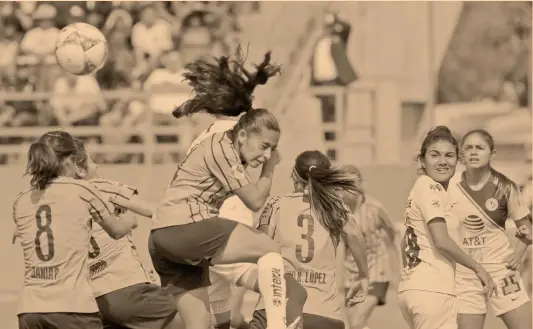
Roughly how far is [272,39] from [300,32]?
0.38m

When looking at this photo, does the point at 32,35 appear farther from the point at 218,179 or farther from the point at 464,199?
the point at 218,179

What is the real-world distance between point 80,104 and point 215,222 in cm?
833

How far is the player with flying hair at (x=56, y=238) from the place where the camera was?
7.43 meters

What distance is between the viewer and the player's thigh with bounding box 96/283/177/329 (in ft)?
27.4

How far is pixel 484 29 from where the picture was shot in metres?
39.4

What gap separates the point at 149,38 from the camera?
16.5 metres

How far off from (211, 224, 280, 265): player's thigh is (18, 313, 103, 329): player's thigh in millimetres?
733

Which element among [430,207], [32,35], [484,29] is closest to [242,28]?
[32,35]

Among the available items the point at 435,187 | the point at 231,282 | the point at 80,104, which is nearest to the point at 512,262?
the point at 435,187

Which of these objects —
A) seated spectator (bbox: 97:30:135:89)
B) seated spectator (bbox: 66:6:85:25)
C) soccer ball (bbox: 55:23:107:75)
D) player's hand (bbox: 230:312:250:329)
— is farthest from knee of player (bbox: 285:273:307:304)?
seated spectator (bbox: 66:6:85:25)

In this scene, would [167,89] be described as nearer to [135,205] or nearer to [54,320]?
[135,205]

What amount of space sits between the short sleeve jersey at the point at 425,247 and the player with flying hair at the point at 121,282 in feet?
4.38

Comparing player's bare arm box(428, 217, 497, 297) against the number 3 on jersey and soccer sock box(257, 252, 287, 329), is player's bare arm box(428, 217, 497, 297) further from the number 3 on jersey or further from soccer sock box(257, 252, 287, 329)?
soccer sock box(257, 252, 287, 329)

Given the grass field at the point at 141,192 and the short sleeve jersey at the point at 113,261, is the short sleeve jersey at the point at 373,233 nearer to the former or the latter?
the grass field at the point at 141,192
